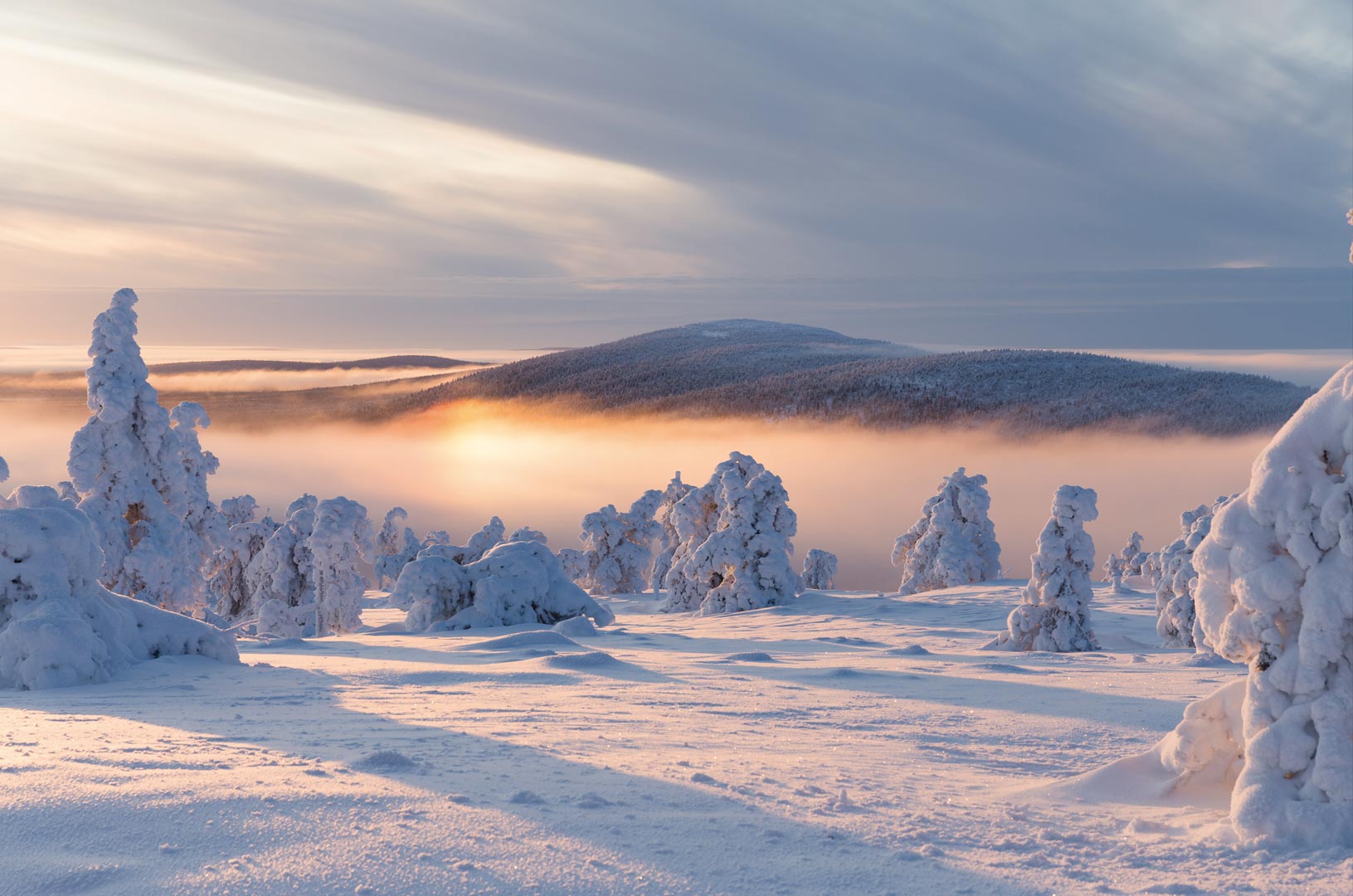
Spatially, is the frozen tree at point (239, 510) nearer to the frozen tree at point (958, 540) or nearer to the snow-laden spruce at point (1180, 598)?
the frozen tree at point (958, 540)

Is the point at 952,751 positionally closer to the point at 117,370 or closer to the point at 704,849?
the point at 704,849

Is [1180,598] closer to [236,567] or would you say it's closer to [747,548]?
[747,548]

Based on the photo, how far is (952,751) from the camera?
7789 millimetres

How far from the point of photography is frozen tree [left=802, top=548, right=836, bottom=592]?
217 ft

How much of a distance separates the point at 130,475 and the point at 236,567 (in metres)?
18.9

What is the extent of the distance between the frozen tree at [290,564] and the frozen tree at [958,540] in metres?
29.7

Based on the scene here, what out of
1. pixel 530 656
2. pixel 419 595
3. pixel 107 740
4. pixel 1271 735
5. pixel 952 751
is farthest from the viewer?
pixel 419 595

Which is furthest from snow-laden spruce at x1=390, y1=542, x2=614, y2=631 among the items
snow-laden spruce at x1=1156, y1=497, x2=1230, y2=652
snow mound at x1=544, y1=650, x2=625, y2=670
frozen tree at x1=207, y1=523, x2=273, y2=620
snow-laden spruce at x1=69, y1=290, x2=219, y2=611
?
frozen tree at x1=207, y1=523, x2=273, y2=620

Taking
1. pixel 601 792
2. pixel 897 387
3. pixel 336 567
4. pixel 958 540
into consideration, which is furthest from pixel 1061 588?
pixel 897 387

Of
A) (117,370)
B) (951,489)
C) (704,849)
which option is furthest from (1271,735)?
(951,489)

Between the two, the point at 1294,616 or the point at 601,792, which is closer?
the point at 1294,616

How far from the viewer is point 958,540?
168 feet

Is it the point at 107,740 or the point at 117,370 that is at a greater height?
the point at 117,370

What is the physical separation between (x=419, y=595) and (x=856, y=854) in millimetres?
23855
